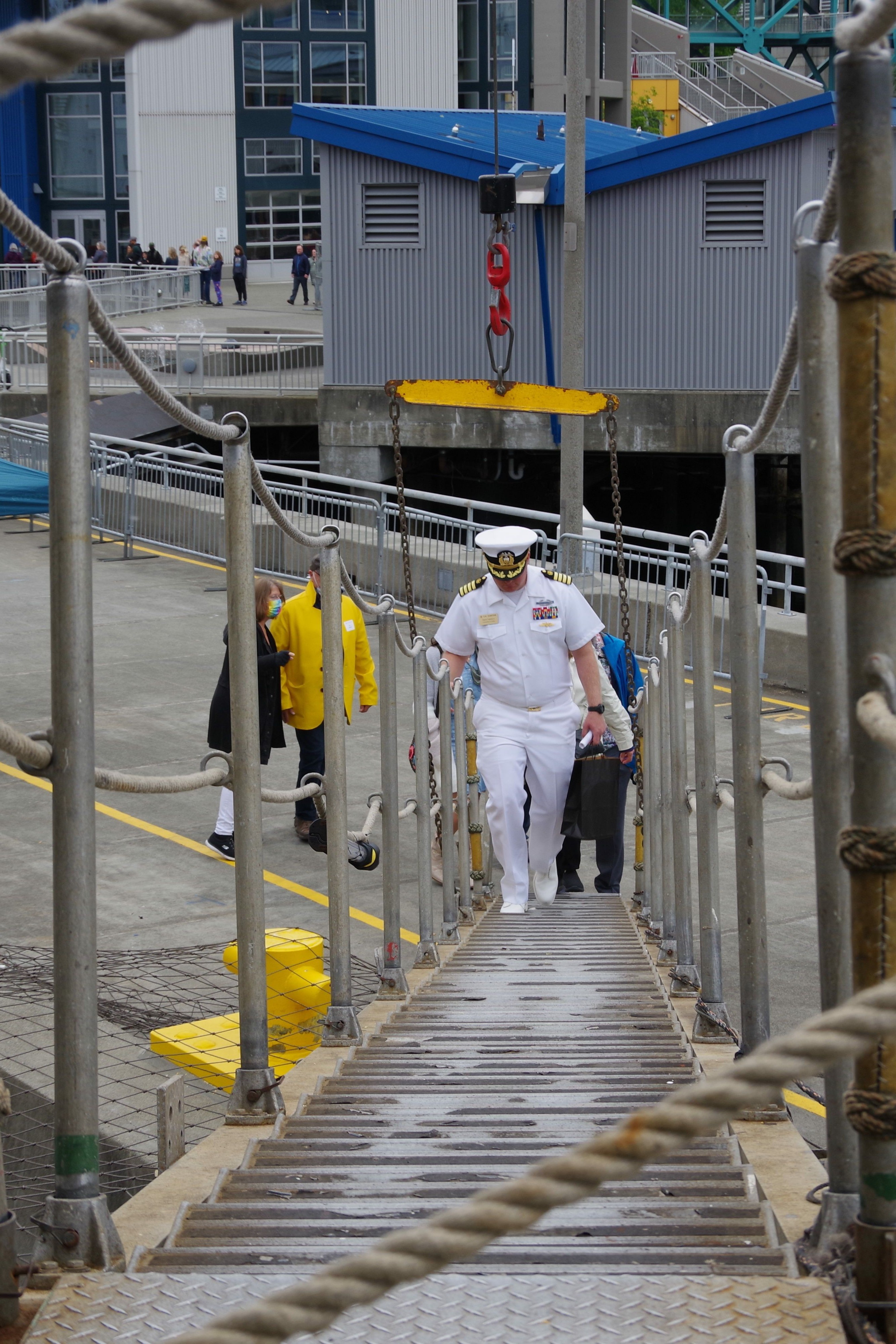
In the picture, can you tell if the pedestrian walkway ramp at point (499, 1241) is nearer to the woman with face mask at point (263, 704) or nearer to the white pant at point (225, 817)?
the woman with face mask at point (263, 704)

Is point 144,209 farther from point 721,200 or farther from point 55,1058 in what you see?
point 55,1058

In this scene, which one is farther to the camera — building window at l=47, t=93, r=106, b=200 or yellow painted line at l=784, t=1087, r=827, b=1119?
building window at l=47, t=93, r=106, b=200

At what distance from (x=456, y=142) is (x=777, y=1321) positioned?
2174 centimetres

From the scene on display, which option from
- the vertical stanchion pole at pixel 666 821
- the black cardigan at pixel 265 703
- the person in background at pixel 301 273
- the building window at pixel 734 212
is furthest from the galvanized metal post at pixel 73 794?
the person in background at pixel 301 273

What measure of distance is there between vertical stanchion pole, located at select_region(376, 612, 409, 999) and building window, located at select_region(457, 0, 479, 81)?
148ft

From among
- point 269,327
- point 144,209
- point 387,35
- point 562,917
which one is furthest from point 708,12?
point 562,917

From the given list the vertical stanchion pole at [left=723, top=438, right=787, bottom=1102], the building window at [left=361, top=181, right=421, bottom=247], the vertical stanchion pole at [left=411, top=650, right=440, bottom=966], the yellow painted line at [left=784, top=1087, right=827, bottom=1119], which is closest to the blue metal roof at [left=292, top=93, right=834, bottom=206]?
the building window at [left=361, top=181, right=421, bottom=247]

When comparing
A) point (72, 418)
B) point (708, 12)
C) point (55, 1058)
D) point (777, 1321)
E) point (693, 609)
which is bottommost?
point (777, 1321)

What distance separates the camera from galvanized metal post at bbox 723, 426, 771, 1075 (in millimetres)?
3467

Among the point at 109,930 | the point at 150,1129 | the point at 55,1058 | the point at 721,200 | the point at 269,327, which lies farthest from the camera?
the point at 269,327

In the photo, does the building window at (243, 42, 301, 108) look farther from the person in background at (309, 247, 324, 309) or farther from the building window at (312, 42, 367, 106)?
the person in background at (309, 247, 324, 309)

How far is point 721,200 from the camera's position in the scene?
2084 centimetres

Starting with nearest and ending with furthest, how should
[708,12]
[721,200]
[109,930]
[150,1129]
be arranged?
[150,1129]
[109,930]
[721,200]
[708,12]

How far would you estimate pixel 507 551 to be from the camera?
7531mm
